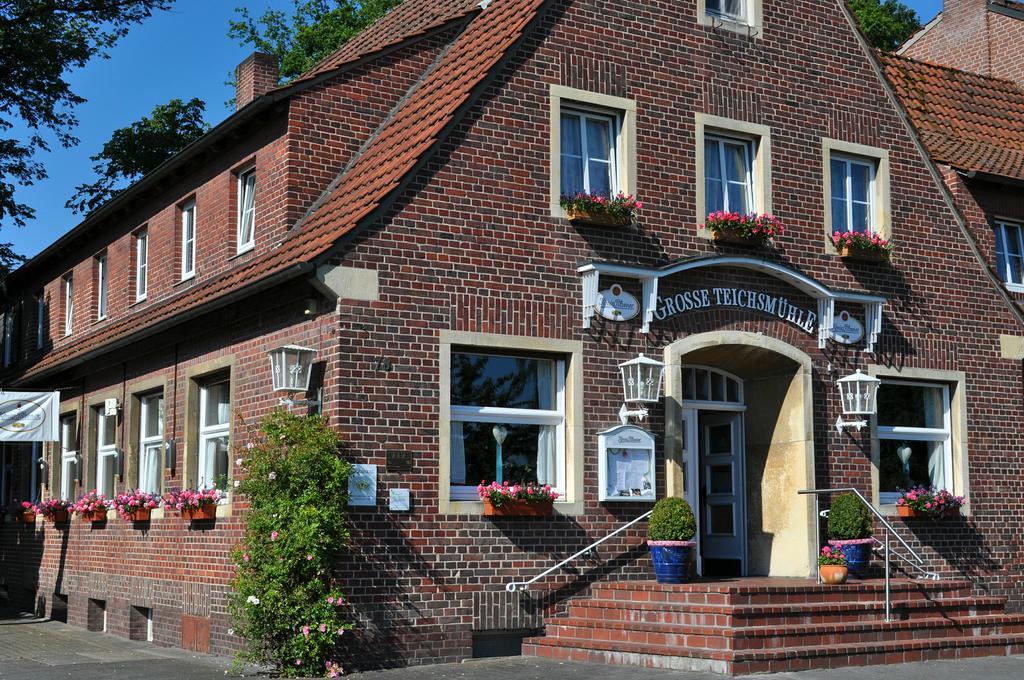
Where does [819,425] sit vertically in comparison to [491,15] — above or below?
below

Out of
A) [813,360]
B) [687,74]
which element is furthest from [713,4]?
[813,360]

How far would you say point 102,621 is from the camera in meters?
19.7

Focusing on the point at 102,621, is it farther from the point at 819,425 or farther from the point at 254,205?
the point at 819,425

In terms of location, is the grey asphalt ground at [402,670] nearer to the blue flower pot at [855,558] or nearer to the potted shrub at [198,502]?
the potted shrub at [198,502]

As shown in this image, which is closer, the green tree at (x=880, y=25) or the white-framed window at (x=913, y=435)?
the white-framed window at (x=913, y=435)

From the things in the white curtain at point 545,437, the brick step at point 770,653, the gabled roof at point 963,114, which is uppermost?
the gabled roof at point 963,114

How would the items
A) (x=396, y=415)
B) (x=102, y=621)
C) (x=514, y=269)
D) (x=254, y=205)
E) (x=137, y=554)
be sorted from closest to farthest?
(x=396, y=415) → (x=514, y=269) → (x=254, y=205) → (x=137, y=554) → (x=102, y=621)

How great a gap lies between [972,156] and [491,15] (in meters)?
8.06

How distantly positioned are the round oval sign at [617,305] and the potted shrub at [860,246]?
327 cm

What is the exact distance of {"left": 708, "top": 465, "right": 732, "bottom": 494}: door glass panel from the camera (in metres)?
17.2

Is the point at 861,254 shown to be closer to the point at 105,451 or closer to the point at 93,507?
the point at 93,507

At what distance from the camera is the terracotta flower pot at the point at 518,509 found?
1409 cm

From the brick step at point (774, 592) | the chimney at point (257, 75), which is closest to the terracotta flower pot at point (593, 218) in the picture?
the brick step at point (774, 592)

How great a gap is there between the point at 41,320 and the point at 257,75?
8.24 m
